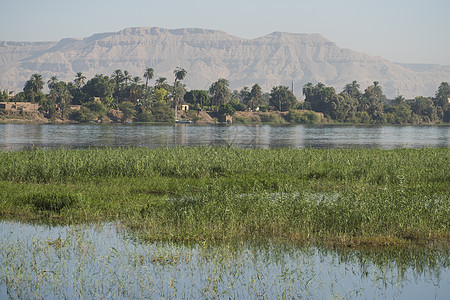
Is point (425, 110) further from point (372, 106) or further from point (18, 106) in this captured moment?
point (18, 106)

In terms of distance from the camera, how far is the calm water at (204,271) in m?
11.2

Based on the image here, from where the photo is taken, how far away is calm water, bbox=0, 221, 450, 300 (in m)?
11.2

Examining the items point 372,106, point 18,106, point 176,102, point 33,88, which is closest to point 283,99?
point 372,106

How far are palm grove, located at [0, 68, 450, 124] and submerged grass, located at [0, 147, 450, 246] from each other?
399 feet

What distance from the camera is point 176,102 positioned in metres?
167

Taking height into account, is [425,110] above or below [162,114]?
above

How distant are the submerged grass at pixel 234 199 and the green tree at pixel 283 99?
146645mm

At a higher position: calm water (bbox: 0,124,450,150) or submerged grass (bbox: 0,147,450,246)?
submerged grass (bbox: 0,147,450,246)

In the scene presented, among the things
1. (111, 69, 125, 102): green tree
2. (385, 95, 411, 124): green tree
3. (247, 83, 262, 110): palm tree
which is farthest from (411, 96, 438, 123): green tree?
(111, 69, 125, 102): green tree

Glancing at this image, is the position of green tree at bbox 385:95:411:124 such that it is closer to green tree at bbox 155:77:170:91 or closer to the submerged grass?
green tree at bbox 155:77:170:91

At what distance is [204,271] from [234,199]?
530cm

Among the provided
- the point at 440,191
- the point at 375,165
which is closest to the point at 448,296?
the point at 440,191

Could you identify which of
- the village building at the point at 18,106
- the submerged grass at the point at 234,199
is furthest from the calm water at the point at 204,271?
the village building at the point at 18,106

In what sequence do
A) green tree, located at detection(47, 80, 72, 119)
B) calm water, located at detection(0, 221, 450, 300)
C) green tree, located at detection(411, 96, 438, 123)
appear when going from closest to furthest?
calm water, located at detection(0, 221, 450, 300) → green tree, located at detection(47, 80, 72, 119) → green tree, located at detection(411, 96, 438, 123)
